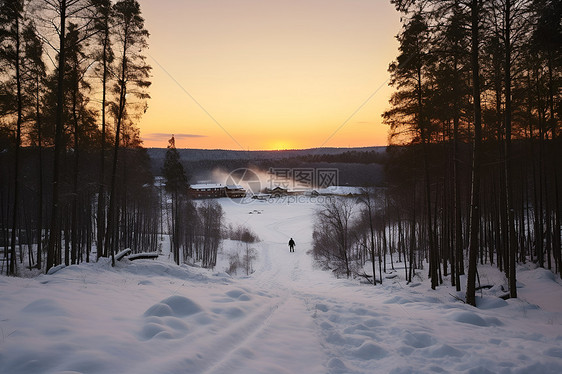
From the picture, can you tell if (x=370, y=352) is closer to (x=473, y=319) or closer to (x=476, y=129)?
(x=473, y=319)

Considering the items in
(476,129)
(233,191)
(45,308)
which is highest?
(476,129)

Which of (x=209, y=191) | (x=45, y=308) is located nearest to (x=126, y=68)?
(x=45, y=308)

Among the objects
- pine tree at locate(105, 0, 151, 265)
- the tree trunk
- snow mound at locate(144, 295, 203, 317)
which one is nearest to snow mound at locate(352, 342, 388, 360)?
snow mound at locate(144, 295, 203, 317)

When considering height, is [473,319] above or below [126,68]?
below

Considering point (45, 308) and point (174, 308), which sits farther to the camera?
point (174, 308)

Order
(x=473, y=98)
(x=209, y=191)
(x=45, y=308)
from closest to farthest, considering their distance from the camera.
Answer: (x=45, y=308) → (x=473, y=98) → (x=209, y=191)

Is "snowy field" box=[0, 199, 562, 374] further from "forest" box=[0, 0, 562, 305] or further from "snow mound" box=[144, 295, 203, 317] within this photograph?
"forest" box=[0, 0, 562, 305]

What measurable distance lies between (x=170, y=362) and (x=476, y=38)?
12267 mm

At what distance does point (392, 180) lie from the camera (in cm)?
2006

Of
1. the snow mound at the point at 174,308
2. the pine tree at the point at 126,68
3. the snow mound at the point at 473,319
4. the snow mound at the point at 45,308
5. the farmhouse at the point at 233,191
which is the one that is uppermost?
the pine tree at the point at 126,68

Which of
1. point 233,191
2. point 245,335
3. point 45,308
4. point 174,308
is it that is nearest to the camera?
point 45,308

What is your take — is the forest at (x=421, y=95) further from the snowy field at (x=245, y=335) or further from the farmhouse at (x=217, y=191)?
the farmhouse at (x=217, y=191)

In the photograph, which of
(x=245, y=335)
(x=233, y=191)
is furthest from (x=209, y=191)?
(x=245, y=335)

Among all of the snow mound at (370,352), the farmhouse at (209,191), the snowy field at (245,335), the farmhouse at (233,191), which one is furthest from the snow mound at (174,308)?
the farmhouse at (233,191)
